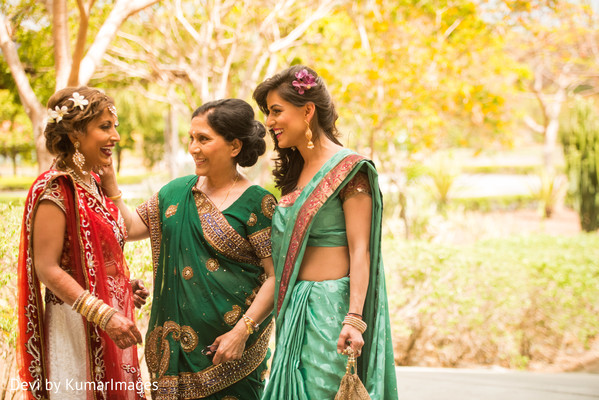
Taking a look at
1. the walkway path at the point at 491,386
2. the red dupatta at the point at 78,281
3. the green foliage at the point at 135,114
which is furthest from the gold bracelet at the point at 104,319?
the green foliage at the point at 135,114

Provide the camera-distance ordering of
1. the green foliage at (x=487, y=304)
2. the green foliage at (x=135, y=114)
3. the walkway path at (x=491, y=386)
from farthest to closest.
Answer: the green foliage at (x=135, y=114), the green foliage at (x=487, y=304), the walkway path at (x=491, y=386)

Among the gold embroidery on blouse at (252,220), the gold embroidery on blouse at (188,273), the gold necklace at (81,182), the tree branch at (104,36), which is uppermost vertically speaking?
the tree branch at (104,36)

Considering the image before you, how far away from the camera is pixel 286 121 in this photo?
243 cm

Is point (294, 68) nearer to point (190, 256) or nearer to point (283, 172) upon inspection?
point (283, 172)

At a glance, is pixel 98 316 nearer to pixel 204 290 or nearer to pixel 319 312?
pixel 204 290

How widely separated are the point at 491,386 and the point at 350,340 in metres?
2.68

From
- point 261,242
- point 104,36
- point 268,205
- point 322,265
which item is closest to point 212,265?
point 261,242

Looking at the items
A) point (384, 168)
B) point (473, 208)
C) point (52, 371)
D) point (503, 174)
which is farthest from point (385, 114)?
point (503, 174)

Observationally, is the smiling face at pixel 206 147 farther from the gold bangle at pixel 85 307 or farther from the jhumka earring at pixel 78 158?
the gold bangle at pixel 85 307

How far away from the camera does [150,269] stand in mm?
3750

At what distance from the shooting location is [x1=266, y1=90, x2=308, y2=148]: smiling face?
243 cm

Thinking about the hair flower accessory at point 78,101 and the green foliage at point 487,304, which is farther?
A: the green foliage at point 487,304

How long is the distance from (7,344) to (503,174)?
33.3 m

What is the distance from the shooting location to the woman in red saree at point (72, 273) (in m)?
2.17
